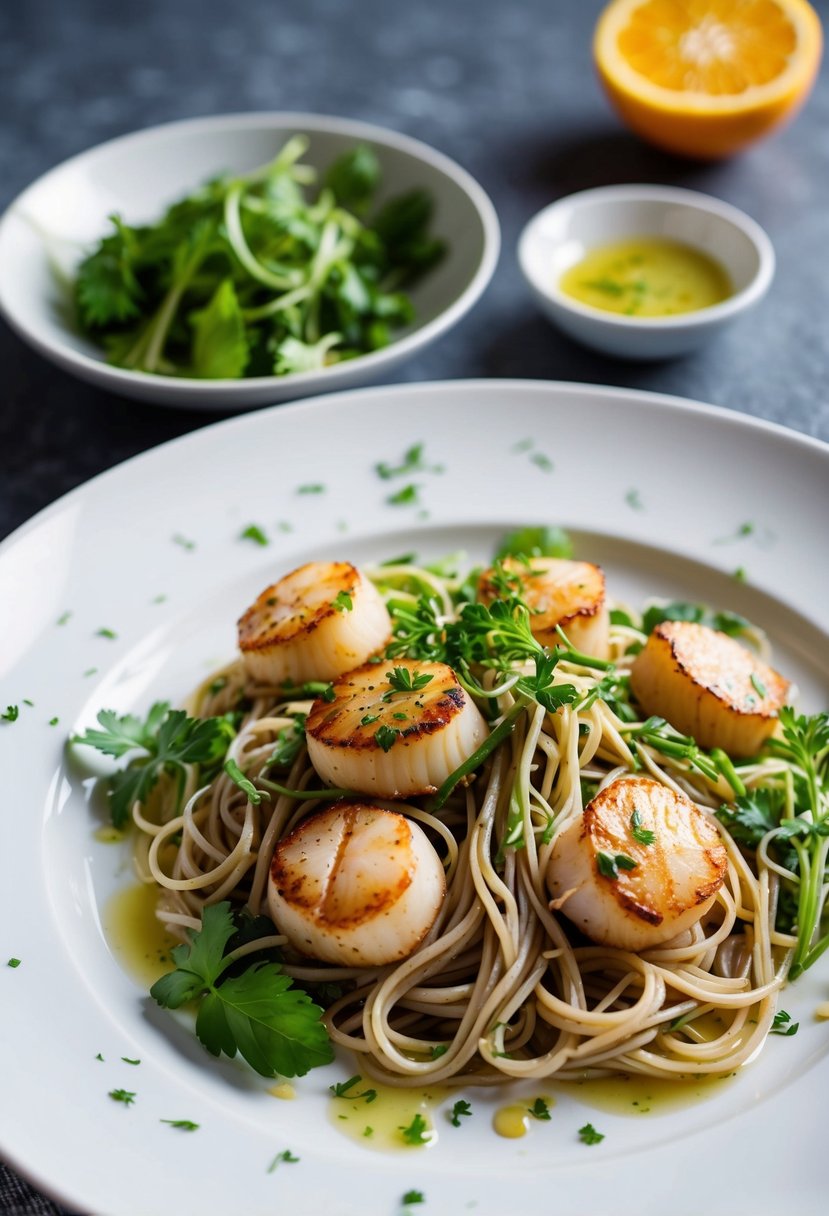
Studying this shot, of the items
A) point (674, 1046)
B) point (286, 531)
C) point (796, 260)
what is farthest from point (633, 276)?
point (674, 1046)

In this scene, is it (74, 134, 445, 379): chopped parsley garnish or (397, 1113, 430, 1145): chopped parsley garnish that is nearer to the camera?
(397, 1113, 430, 1145): chopped parsley garnish

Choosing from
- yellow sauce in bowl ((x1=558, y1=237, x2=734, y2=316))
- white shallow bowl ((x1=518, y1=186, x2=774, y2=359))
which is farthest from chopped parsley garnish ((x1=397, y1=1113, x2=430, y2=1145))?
yellow sauce in bowl ((x1=558, y1=237, x2=734, y2=316))

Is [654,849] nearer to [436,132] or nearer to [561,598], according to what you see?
[561,598]

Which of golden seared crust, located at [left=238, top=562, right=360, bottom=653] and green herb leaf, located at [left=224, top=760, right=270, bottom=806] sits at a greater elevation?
golden seared crust, located at [left=238, top=562, right=360, bottom=653]

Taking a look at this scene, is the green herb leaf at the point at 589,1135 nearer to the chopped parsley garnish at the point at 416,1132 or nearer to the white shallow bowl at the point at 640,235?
the chopped parsley garnish at the point at 416,1132

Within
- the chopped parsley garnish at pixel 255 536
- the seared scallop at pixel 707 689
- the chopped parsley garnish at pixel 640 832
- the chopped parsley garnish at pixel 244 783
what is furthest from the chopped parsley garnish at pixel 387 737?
the chopped parsley garnish at pixel 255 536

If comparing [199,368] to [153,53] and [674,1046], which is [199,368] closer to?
[674,1046]

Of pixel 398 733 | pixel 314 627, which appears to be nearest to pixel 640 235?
pixel 314 627

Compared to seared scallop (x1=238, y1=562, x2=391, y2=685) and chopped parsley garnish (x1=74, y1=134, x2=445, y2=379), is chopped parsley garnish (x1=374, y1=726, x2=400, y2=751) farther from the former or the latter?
chopped parsley garnish (x1=74, y1=134, x2=445, y2=379)
